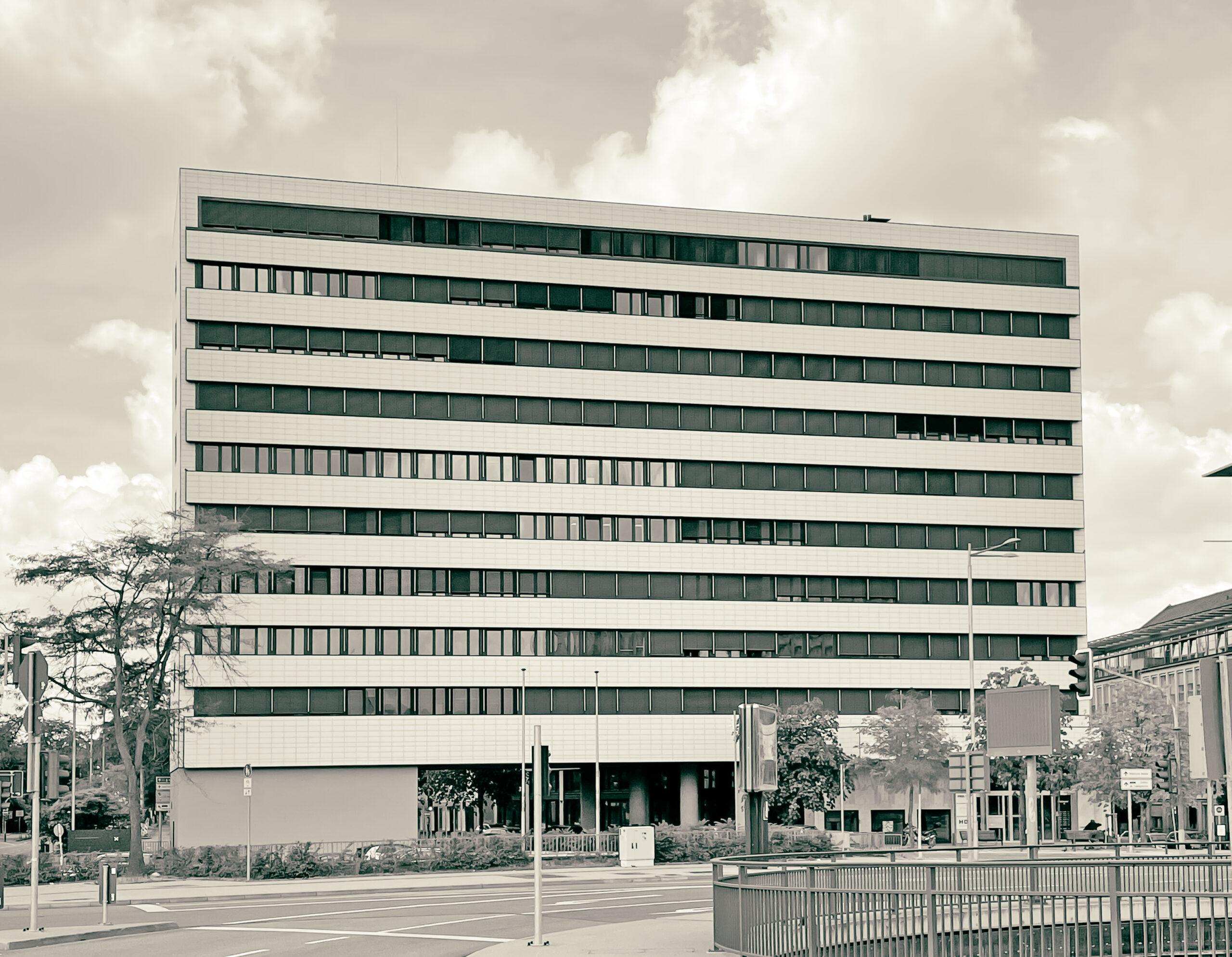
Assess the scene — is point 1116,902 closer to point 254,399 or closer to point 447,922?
point 447,922

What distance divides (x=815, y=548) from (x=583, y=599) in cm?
1226

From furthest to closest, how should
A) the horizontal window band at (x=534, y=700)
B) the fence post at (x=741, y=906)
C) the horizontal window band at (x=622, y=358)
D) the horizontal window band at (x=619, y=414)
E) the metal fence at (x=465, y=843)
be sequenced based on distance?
the horizontal window band at (x=622, y=358), the horizontal window band at (x=619, y=414), the horizontal window band at (x=534, y=700), the metal fence at (x=465, y=843), the fence post at (x=741, y=906)

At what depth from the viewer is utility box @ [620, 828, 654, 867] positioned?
49875 mm

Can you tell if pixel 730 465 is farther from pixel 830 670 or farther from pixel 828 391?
pixel 830 670

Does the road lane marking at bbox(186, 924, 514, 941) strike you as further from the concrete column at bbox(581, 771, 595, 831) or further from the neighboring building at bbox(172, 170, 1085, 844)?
the concrete column at bbox(581, 771, 595, 831)

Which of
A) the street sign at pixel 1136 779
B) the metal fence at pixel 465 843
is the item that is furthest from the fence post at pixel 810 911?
the street sign at pixel 1136 779

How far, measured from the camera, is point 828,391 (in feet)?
251

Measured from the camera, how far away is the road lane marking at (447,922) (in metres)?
26.8

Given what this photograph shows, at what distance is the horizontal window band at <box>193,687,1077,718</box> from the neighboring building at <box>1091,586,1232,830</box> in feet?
76.6

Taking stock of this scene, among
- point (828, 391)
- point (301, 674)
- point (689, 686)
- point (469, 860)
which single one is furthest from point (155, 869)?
point (828, 391)

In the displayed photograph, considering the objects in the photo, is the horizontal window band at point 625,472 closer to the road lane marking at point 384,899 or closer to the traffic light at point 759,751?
the road lane marking at point 384,899

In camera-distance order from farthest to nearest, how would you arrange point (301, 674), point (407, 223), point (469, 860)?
point (407, 223) < point (301, 674) < point (469, 860)

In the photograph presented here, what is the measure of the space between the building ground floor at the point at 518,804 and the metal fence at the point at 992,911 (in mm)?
44066

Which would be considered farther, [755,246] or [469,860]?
[755,246]
